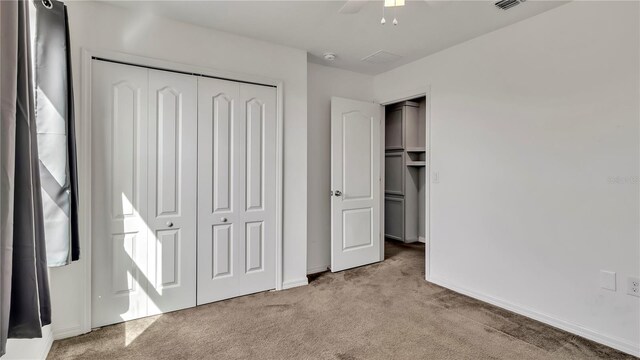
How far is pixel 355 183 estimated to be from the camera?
12.8 ft

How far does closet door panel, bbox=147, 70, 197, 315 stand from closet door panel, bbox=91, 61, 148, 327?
65 mm

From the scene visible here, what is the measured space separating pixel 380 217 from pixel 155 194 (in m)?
2.69

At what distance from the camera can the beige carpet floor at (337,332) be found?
2104 millimetres

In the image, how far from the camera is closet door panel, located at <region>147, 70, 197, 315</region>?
2.62m

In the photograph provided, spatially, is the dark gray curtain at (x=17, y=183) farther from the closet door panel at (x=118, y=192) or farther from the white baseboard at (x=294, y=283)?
the white baseboard at (x=294, y=283)

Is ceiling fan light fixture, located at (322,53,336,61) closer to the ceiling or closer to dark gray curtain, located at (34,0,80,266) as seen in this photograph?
the ceiling

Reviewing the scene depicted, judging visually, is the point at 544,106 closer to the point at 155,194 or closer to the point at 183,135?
the point at 183,135

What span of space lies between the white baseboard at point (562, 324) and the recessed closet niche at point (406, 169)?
210 cm

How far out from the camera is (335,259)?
375cm

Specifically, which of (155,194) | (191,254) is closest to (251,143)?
(155,194)

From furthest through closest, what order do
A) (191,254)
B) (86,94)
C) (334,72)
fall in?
(334,72) → (191,254) → (86,94)

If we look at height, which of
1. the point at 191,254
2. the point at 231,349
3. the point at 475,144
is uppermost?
the point at 475,144

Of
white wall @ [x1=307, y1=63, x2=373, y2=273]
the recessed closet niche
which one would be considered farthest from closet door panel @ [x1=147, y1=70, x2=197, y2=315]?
the recessed closet niche

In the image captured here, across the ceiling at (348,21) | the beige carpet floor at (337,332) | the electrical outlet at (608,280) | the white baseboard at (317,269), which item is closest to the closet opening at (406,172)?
the white baseboard at (317,269)
